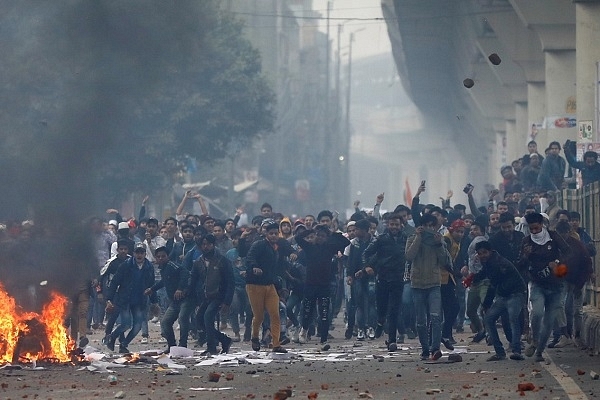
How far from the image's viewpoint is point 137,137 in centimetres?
3256

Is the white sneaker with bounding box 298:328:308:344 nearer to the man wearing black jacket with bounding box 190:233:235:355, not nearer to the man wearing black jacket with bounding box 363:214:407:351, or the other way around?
the man wearing black jacket with bounding box 363:214:407:351

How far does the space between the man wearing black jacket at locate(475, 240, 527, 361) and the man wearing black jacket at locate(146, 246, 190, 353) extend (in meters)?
3.82

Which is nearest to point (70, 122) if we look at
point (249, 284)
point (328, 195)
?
point (249, 284)

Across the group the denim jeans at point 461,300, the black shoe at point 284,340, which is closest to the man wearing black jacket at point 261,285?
the black shoe at point 284,340

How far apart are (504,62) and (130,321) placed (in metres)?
27.2

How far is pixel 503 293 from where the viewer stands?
14531mm

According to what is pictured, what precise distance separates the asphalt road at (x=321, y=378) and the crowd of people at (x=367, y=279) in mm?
490

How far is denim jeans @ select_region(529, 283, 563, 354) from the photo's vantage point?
1428 cm

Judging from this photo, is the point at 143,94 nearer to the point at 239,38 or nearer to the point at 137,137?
the point at 137,137

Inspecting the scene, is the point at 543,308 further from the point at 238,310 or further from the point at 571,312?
the point at 238,310

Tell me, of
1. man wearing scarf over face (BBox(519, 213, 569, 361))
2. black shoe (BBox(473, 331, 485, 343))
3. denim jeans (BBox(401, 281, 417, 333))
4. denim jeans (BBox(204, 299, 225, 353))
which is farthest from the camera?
denim jeans (BBox(401, 281, 417, 333))

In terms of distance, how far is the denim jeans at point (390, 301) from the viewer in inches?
651

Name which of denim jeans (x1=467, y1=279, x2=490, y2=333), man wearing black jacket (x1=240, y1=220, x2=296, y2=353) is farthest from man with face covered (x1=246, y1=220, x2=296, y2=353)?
denim jeans (x1=467, y1=279, x2=490, y2=333)

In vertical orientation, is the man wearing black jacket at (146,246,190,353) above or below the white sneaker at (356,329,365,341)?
above
